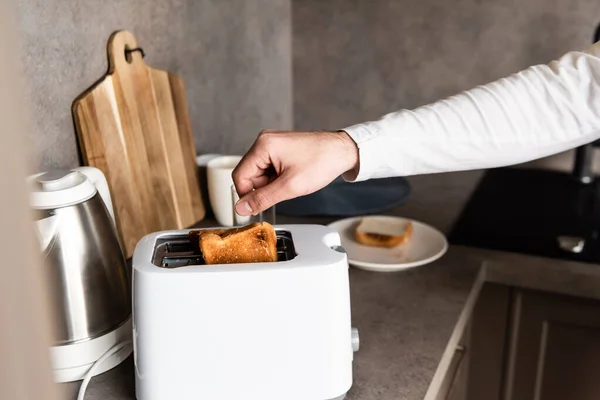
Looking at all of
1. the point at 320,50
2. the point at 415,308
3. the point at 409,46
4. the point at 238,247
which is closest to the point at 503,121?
the point at 415,308

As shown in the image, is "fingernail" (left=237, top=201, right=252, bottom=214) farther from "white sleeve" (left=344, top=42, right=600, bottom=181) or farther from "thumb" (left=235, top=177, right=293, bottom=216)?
"white sleeve" (left=344, top=42, right=600, bottom=181)

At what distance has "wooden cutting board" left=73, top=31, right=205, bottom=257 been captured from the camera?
1092 millimetres

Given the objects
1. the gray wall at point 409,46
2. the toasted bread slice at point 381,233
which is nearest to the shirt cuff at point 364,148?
the toasted bread slice at point 381,233

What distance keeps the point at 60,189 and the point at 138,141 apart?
31cm

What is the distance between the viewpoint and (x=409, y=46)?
1.74 metres

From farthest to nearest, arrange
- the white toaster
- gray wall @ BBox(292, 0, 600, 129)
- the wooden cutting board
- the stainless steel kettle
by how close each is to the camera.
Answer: gray wall @ BBox(292, 0, 600, 129) < the wooden cutting board < the stainless steel kettle < the white toaster

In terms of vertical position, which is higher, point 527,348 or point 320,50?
point 320,50

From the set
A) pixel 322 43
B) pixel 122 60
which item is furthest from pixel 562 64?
pixel 322 43

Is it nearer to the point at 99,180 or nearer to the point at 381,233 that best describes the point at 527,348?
the point at 381,233

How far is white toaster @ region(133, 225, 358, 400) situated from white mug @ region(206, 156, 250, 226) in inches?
19.1

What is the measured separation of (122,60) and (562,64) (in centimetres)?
69

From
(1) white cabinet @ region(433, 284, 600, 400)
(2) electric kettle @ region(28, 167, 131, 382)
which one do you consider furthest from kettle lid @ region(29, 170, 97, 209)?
(1) white cabinet @ region(433, 284, 600, 400)

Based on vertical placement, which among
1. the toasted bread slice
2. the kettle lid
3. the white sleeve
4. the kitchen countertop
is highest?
the white sleeve

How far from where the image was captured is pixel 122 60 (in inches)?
→ 44.9
